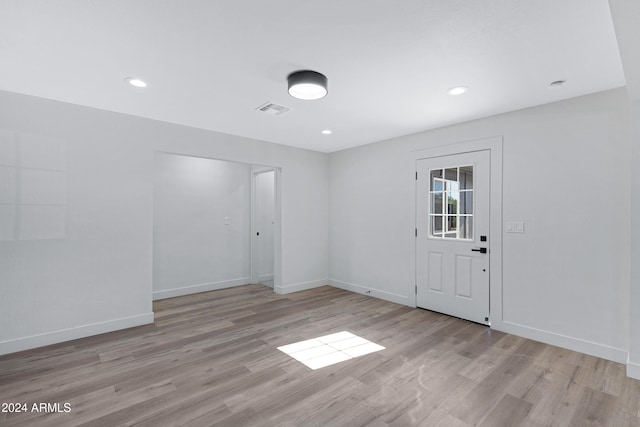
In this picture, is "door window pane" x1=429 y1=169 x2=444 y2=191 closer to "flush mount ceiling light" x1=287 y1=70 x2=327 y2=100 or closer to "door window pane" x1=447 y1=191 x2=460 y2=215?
"door window pane" x1=447 y1=191 x2=460 y2=215

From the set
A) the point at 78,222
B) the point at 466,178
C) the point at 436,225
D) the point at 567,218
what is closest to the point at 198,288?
the point at 78,222

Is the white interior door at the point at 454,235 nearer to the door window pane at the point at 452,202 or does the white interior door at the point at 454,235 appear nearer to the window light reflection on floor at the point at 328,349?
the door window pane at the point at 452,202

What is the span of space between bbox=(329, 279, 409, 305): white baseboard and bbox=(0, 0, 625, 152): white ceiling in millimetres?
2758

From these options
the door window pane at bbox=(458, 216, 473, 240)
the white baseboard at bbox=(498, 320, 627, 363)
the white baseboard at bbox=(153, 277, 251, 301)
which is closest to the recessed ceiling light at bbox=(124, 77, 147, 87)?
the white baseboard at bbox=(153, 277, 251, 301)

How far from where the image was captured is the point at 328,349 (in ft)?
10.0

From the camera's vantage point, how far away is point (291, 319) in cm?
393

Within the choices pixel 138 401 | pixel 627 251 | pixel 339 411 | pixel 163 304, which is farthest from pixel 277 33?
pixel 163 304

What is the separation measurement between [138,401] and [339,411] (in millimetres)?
1471

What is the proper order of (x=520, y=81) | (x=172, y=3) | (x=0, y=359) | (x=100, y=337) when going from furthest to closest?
(x=100, y=337), (x=0, y=359), (x=520, y=81), (x=172, y=3)

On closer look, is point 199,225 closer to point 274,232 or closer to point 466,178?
point 274,232

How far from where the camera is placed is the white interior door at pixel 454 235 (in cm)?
369

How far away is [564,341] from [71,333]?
5191mm

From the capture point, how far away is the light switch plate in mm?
3365

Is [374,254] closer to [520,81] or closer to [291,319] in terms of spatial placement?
[291,319]
